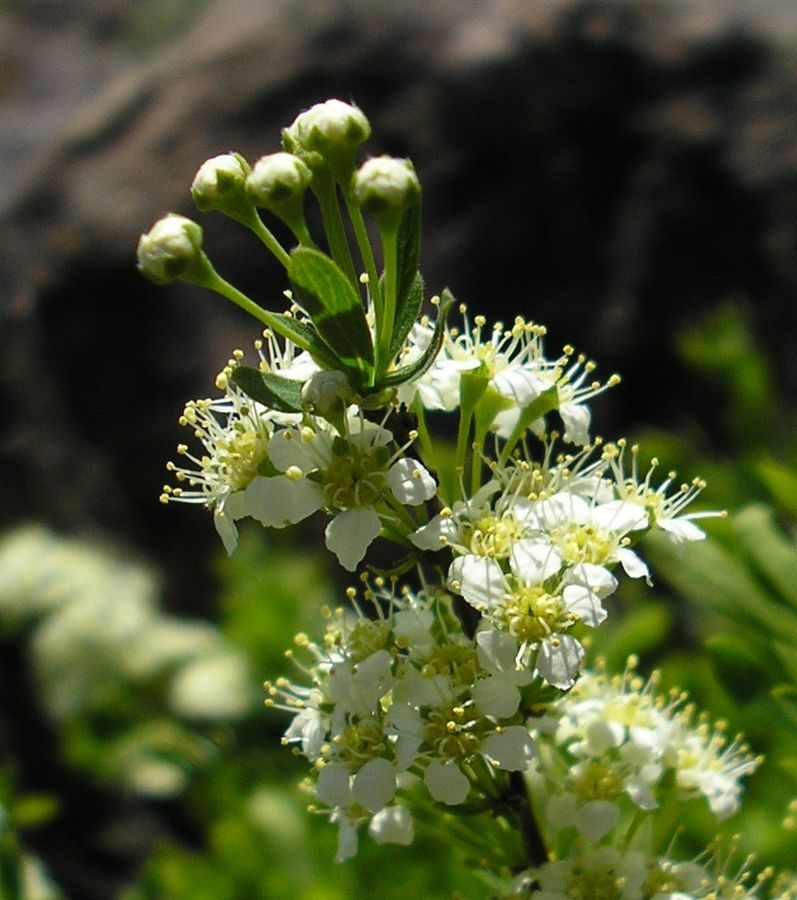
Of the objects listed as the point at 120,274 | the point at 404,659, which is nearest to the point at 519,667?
the point at 404,659

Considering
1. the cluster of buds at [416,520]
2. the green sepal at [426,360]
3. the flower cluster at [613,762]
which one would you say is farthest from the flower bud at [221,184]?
the flower cluster at [613,762]

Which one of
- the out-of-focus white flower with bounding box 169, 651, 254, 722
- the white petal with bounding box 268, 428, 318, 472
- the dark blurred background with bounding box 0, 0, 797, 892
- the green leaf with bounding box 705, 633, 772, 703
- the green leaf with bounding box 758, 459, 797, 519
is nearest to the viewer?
the white petal with bounding box 268, 428, 318, 472

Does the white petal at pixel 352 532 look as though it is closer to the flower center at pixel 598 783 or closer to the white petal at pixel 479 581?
the white petal at pixel 479 581

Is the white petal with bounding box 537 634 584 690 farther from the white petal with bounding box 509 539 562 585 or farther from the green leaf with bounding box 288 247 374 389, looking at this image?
the green leaf with bounding box 288 247 374 389

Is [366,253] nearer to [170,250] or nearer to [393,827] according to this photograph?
[170,250]

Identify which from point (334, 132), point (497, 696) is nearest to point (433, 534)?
point (497, 696)

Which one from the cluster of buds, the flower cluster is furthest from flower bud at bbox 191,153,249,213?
the flower cluster
